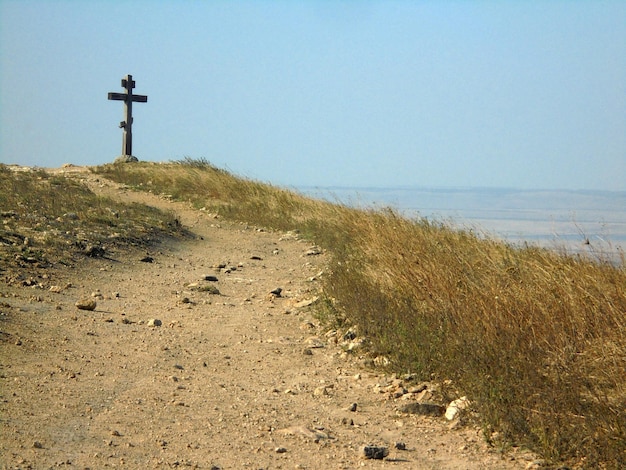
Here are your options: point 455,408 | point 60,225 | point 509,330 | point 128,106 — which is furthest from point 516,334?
point 128,106

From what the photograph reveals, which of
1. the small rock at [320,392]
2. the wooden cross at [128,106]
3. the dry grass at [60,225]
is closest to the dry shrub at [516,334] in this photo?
the small rock at [320,392]

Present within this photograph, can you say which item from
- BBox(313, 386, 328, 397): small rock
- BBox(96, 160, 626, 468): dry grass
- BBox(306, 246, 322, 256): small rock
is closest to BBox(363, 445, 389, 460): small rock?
BBox(96, 160, 626, 468): dry grass

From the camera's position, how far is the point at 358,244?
11.6 m

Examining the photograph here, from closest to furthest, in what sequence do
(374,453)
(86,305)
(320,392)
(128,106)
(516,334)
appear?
(374,453)
(516,334)
(320,392)
(86,305)
(128,106)

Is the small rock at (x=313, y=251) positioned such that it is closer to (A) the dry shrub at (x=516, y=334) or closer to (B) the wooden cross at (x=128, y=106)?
(A) the dry shrub at (x=516, y=334)

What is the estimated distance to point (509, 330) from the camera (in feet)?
18.5

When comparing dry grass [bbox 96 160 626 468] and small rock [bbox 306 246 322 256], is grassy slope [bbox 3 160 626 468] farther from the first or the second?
small rock [bbox 306 246 322 256]

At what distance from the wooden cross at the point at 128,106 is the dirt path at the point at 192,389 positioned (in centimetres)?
1531

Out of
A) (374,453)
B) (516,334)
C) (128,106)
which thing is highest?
(128,106)

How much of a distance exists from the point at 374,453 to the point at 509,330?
5.71ft

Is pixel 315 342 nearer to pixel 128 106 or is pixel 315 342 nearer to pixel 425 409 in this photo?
pixel 425 409

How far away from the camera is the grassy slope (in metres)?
4.44

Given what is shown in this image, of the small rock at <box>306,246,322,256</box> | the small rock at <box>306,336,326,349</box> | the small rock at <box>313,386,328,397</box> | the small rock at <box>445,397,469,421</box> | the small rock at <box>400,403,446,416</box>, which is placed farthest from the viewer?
the small rock at <box>306,246,322,256</box>

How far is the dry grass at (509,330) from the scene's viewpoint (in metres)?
4.43
